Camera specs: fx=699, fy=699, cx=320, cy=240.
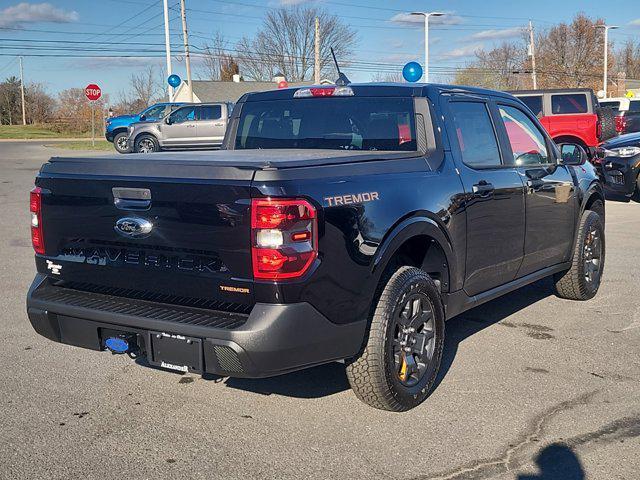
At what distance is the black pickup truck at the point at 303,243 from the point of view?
3.21 metres

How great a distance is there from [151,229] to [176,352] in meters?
0.62

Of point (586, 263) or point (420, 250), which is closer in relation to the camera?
point (420, 250)

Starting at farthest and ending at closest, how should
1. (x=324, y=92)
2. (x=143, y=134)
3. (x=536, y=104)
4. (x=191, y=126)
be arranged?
(x=143, y=134) → (x=191, y=126) → (x=536, y=104) → (x=324, y=92)

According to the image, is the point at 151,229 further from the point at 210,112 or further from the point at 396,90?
the point at 210,112

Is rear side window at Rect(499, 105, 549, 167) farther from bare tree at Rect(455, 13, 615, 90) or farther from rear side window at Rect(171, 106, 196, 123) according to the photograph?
bare tree at Rect(455, 13, 615, 90)

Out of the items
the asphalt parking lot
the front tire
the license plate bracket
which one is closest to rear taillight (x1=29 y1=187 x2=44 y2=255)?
the asphalt parking lot

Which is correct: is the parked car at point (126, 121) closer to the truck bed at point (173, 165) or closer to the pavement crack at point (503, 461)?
the truck bed at point (173, 165)

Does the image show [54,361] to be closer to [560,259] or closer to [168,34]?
[560,259]

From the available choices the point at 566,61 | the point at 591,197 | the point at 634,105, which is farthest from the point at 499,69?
the point at 591,197

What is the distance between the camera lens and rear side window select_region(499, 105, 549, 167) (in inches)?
208

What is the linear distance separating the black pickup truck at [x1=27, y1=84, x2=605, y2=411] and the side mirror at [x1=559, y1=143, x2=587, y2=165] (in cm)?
106

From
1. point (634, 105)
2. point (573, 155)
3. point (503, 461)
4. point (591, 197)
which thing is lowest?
point (503, 461)

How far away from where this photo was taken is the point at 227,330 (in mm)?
3215

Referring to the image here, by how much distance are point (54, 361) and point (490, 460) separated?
9.81 feet
